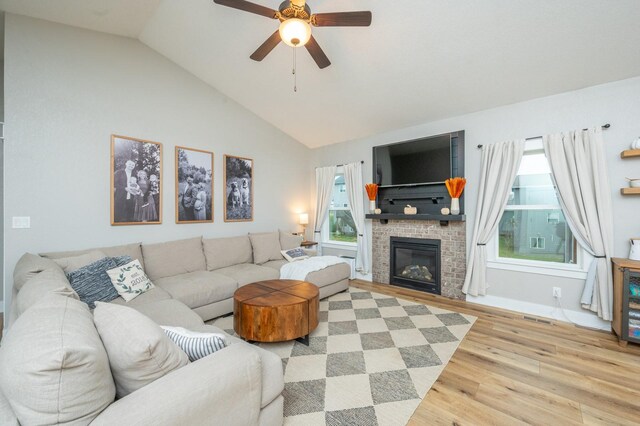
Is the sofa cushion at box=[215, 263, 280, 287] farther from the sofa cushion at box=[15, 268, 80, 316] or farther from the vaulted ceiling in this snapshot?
the vaulted ceiling

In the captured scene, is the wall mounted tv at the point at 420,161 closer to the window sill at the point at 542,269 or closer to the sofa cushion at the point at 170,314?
the window sill at the point at 542,269

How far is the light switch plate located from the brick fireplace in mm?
4524

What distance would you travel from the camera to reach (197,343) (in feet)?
4.42

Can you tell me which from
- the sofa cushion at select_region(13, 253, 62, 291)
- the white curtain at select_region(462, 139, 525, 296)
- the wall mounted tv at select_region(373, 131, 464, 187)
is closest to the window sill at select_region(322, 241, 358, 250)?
the wall mounted tv at select_region(373, 131, 464, 187)

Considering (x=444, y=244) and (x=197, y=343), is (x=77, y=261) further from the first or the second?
A: (x=444, y=244)

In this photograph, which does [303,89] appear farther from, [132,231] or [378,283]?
[378,283]

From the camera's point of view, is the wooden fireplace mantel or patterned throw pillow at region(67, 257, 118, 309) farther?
the wooden fireplace mantel

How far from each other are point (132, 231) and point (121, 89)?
69.3 inches

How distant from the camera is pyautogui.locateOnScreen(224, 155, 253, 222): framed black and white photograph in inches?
173

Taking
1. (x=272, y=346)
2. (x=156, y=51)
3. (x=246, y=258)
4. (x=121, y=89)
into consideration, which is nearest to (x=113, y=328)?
(x=272, y=346)

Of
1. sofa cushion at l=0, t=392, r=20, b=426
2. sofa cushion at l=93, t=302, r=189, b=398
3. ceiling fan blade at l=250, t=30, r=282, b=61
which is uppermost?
ceiling fan blade at l=250, t=30, r=282, b=61

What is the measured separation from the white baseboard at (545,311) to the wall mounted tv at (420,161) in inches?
68.0

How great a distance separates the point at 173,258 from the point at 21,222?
4.74 ft

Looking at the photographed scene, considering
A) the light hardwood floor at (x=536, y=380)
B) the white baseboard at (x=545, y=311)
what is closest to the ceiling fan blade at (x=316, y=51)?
the light hardwood floor at (x=536, y=380)
